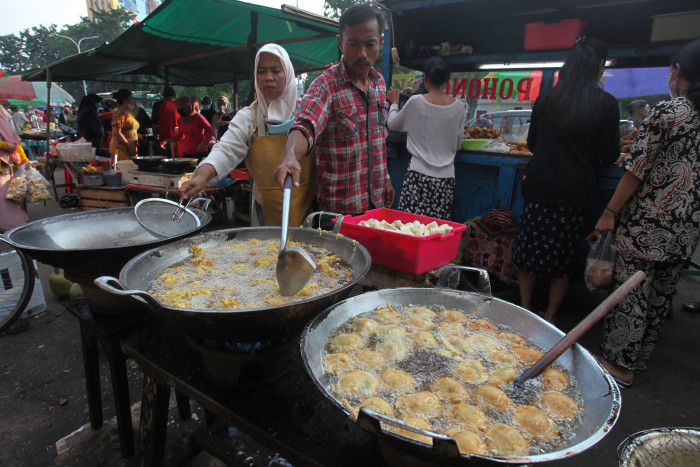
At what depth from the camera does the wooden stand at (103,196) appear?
6453mm

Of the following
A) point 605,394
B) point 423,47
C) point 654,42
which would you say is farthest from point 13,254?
point 654,42

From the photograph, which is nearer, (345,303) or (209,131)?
(345,303)

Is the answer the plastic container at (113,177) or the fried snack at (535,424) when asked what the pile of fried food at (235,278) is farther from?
the plastic container at (113,177)

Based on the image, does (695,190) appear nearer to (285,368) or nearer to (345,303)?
(345,303)

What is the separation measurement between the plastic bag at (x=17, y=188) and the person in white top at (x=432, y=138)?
4234mm

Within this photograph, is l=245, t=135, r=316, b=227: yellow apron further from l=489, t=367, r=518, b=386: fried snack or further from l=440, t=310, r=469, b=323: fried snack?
l=489, t=367, r=518, b=386: fried snack

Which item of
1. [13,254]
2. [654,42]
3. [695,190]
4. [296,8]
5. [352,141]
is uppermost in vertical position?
[296,8]

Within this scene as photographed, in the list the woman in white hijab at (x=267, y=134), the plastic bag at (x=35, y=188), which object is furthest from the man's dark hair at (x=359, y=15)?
the plastic bag at (x=35, y=188)

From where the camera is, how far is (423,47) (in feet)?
18.4

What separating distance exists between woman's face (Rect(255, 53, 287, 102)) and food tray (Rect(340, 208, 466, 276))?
1072 mm

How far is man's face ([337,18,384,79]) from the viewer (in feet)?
7.67

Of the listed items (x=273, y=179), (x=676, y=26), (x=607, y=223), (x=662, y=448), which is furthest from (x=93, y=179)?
(x=676, y=26)

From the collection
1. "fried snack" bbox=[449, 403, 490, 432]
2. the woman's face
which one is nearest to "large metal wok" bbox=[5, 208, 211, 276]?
the woman's face

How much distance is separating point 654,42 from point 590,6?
1.08m
